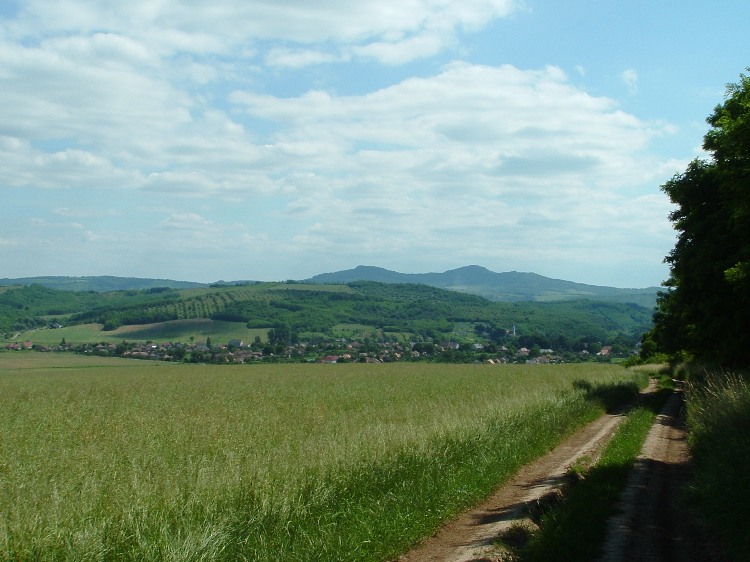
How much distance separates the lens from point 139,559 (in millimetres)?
6754

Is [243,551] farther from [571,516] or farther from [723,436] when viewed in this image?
[723,436]

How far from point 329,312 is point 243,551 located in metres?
166

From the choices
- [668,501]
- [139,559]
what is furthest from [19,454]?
[668,501]

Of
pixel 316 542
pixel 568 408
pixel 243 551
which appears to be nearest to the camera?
pixel 243 551

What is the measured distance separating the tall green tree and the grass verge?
825cm

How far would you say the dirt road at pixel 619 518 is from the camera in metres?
8.48

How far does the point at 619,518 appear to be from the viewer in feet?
32.9

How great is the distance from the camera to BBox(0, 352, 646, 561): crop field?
23.8ft

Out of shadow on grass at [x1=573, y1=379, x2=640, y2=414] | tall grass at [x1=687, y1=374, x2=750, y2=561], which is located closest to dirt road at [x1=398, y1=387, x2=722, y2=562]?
tall grass at [x1=687, y1=374, x2=750, y2=561]

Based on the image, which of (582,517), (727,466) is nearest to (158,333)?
(582,517)

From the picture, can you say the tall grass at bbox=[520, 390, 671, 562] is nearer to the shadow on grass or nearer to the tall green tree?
the tall green tree

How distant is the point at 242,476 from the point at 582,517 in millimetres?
4974

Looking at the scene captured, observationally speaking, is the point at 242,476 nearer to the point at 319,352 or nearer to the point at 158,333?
the point at 319,352

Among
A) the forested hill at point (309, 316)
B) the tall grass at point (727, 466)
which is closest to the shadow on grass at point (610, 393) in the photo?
the tall grass at point (727, 466)
